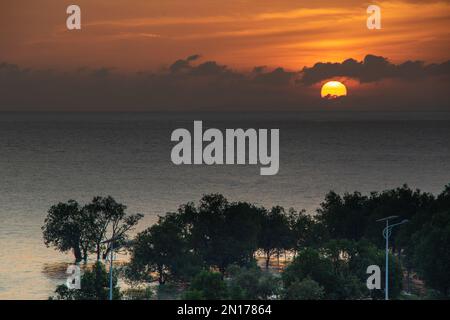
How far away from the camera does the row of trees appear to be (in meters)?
39.1

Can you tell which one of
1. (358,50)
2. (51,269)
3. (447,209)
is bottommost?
(51,269)

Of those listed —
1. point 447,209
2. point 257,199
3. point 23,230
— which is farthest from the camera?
point 257,199

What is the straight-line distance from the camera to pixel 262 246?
5625 cm

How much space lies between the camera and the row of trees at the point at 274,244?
128 ft

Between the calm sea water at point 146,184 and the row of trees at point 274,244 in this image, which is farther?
the calm sea water at point 146,184

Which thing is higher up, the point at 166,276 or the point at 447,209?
the point at 447,209

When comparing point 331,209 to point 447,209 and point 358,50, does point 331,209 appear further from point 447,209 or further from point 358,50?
point 358,50

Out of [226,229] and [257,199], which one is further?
[257,199]

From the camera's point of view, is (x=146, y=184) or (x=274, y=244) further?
(x=146, y=184)

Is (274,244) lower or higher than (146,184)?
lower

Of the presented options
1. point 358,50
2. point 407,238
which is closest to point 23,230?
Result: point 407,238

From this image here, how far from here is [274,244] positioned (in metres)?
56.0

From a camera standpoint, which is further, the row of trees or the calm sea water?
the calm sea water
